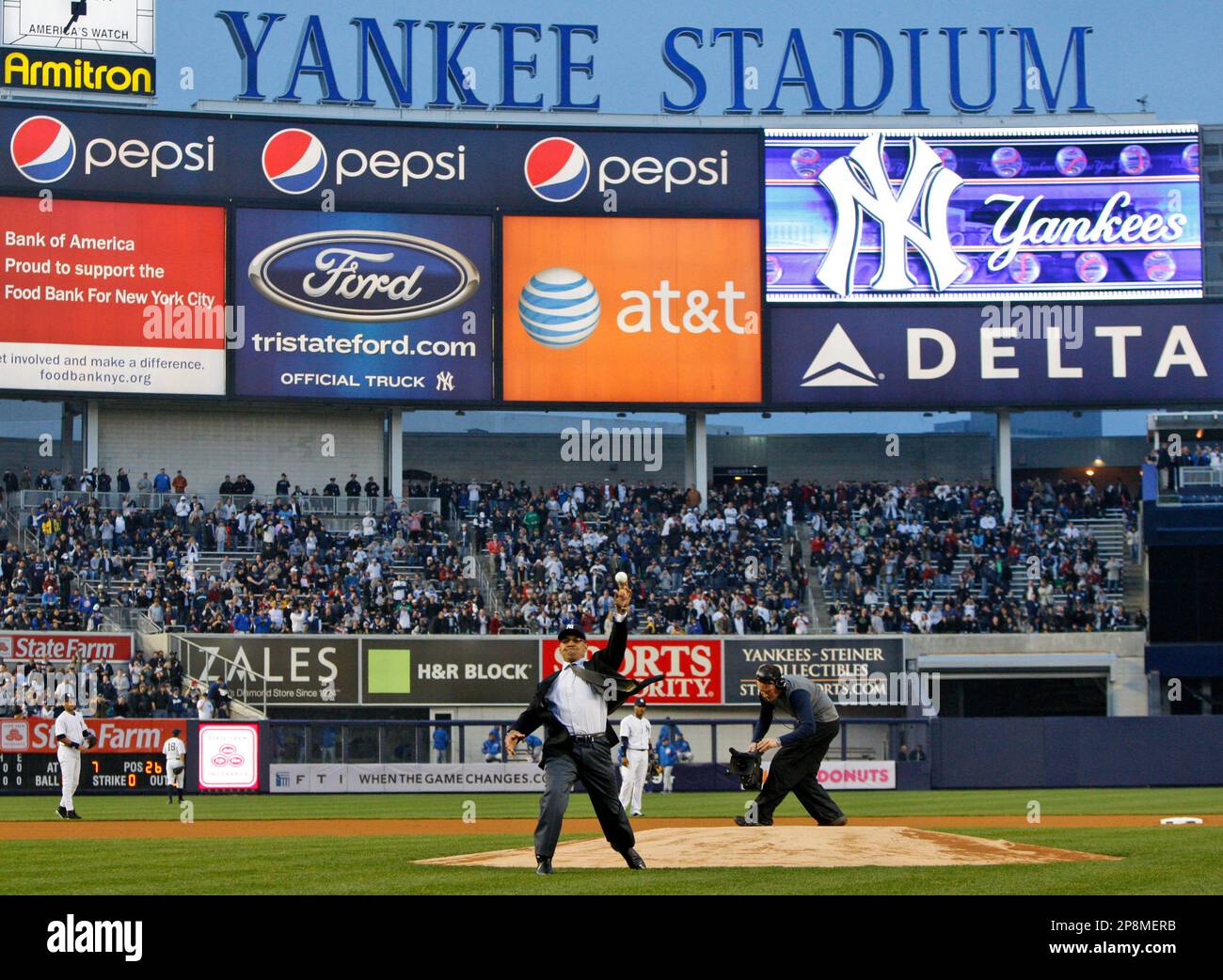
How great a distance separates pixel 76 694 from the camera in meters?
37.8

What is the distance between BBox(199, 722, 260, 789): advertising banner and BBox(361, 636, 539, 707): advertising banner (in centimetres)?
739

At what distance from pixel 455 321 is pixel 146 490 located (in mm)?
9429

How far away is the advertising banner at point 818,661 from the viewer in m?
43.0

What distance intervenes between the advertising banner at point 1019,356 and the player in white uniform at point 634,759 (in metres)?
22.6

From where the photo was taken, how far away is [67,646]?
39.8 metres

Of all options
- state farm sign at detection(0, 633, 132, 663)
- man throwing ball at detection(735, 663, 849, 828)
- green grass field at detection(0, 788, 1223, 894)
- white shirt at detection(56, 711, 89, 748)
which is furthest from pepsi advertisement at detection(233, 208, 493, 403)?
man throwing ball at detection(735, 663, 849, 828)

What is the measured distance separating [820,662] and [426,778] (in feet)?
38.5

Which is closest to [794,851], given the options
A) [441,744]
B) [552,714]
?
[552,714]

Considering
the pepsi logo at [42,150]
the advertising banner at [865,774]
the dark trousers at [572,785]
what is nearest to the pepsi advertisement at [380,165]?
the pepsi logo at [42,150]

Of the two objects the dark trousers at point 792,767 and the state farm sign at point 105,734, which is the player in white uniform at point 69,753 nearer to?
the state farm sign at point 105,734

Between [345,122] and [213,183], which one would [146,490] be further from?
[345,122]

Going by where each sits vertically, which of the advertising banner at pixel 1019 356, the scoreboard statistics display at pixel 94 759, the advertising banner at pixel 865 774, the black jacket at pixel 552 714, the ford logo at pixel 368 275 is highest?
the ford logo at pixel 368 275

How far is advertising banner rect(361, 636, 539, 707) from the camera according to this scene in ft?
139
